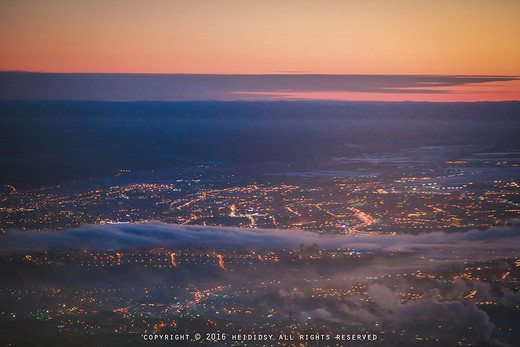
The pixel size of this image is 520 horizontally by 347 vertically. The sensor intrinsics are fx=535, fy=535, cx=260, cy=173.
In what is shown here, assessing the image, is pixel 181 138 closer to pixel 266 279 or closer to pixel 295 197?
pixel 295 197

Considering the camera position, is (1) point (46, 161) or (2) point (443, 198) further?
(1) point (46, 161)

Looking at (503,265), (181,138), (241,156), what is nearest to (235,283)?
(503,265)

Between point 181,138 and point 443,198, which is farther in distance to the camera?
point 181,138

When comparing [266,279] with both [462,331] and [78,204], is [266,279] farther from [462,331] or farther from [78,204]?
[78,204]

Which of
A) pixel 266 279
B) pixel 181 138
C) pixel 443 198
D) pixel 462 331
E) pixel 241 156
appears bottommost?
pixel 462 331

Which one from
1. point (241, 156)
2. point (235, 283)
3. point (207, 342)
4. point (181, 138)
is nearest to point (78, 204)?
point (235, 283)

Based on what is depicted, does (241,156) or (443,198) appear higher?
(241,156)

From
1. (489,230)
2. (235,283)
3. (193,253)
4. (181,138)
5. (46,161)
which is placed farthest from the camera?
(181,138)

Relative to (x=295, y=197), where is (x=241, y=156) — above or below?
above

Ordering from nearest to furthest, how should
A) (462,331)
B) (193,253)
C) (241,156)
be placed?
(462,331), (193,253), (241,156)
